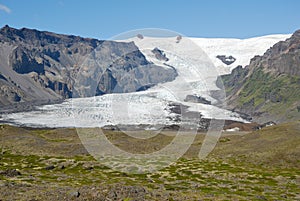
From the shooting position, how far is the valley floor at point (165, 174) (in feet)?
168

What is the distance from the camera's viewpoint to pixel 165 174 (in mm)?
82750

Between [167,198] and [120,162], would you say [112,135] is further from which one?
[167,198]

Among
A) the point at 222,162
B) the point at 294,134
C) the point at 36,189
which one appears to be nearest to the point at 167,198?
the point at 36,189

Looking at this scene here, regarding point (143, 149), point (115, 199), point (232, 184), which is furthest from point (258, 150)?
point (115, 199)

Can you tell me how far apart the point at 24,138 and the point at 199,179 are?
91.8 m

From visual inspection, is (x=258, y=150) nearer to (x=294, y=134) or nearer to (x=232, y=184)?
(x=294, y=134)

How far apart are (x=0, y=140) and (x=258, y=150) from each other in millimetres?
96696

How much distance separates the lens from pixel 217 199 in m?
50.8

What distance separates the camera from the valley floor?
168 ft

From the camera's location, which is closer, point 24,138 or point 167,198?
point 167,198

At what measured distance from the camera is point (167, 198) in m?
49.3

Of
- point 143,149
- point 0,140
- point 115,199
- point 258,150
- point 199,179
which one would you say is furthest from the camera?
point 0,140

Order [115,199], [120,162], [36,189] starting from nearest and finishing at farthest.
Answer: [115,199], [36,189], [120,162]

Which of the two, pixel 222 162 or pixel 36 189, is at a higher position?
pixel 36 189
